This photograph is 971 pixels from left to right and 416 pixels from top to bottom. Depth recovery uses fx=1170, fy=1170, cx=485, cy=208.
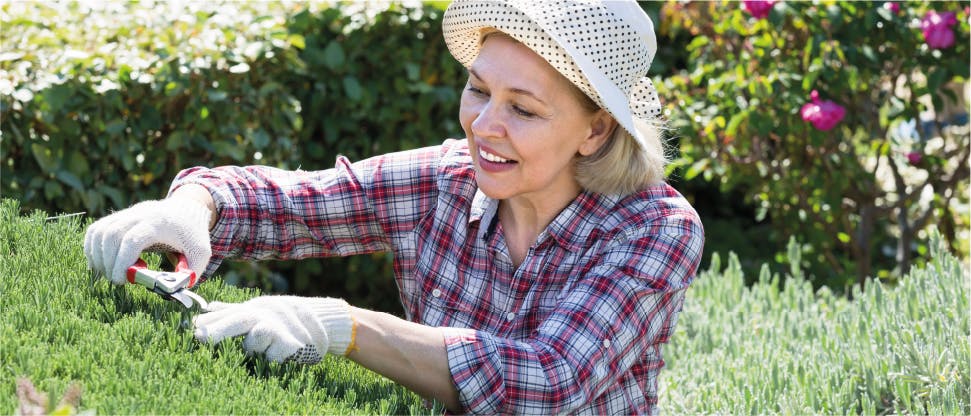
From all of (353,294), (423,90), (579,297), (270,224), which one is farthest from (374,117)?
(579,297)

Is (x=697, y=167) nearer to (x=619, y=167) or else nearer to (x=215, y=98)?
(x=215, y=98)

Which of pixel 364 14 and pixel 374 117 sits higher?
pixel 364 14

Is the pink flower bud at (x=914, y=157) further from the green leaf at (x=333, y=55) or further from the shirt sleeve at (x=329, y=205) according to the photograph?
the shirt sleeve at (x=329, y=205)

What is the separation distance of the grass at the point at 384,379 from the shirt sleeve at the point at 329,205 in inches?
12.7

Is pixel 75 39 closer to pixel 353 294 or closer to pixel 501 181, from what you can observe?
pixel 353 294

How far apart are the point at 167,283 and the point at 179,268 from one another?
13 cm

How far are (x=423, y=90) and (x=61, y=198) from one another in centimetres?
162

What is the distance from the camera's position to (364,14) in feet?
16.1

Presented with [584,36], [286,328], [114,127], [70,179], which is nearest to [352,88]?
[114,127]

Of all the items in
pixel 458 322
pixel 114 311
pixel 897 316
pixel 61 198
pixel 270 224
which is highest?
pixel 114 311

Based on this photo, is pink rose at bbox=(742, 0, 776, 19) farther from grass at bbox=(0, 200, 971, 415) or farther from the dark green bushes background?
grass at bbox=(0, 200, 971, 415)

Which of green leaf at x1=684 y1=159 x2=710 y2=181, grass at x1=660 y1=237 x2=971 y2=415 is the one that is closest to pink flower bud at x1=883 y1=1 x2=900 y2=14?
green leaf at x1=684 y1=159 x2=710 y2=181

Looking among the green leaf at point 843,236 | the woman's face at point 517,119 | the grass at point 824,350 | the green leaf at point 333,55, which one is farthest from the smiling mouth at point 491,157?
the green leaf at point 843,236

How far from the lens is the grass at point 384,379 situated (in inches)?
71.7
